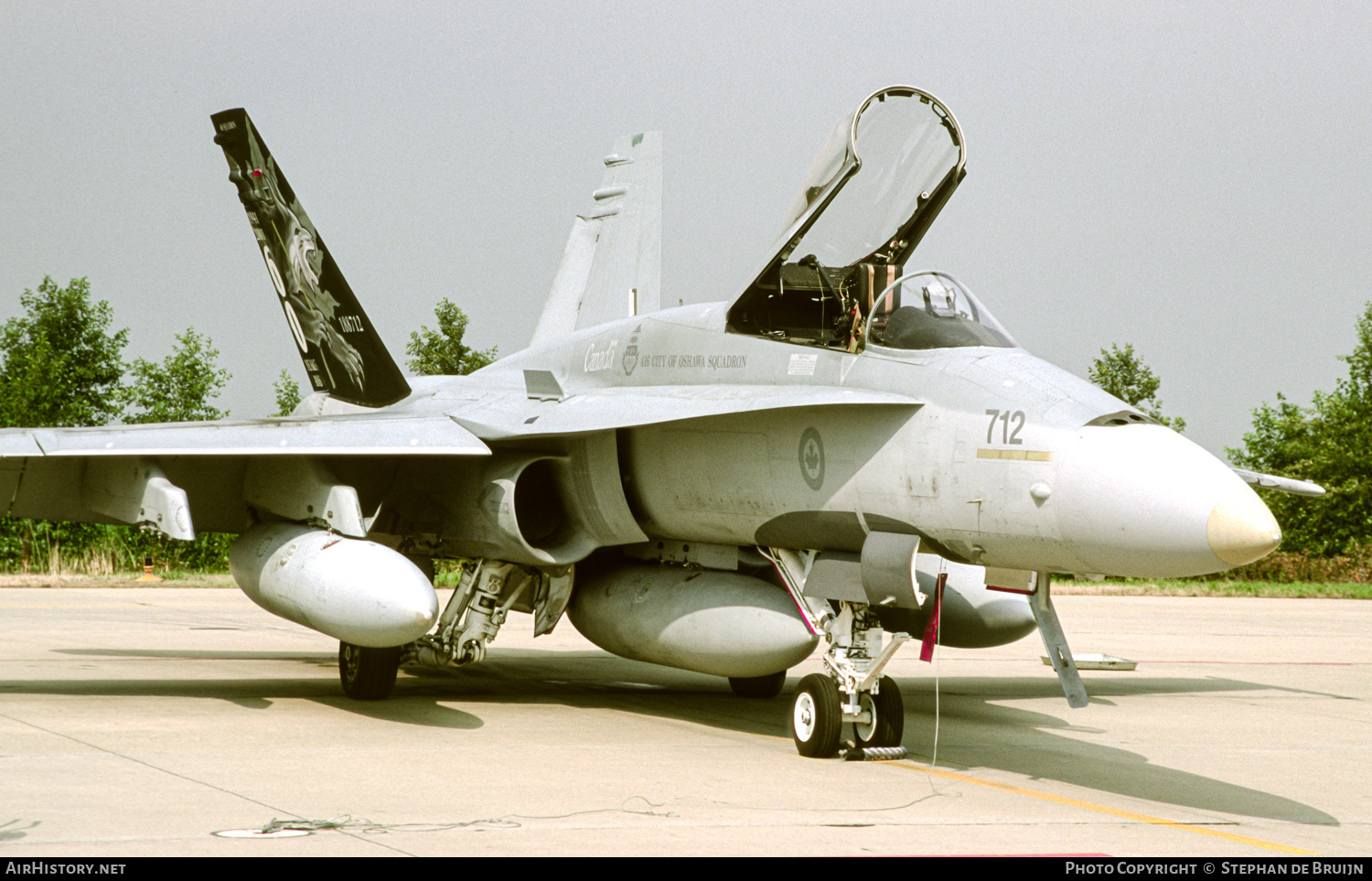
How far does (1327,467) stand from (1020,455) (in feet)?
114

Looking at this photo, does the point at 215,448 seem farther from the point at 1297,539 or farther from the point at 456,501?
the point at 1297,539

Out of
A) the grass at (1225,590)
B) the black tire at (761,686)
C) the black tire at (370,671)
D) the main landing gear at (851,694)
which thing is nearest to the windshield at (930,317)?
the main landing gear at (851,694)

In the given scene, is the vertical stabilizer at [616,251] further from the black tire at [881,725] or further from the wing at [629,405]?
the black tire at [881,725]

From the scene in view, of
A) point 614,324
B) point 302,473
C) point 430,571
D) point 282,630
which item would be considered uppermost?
point 614,324

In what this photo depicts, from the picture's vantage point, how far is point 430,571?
11.7 meters

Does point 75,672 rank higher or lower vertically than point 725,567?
lower

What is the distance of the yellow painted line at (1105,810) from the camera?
543cm

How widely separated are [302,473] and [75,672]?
3.26m

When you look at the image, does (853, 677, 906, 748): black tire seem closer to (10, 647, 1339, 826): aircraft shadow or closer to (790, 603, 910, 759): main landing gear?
(790, 603, 910, 759): main landing gear

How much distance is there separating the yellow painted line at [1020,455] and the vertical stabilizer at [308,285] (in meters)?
6.07

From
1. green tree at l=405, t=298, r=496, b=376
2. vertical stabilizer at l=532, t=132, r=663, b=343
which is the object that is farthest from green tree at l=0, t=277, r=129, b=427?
vertical stabilizer at l=532, t=132, r=663, b=343

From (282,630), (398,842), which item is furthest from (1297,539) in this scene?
(398,842)

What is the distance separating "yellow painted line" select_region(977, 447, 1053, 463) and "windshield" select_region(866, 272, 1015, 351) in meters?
0.76

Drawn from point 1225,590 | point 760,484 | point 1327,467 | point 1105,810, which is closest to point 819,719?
point 760,484
